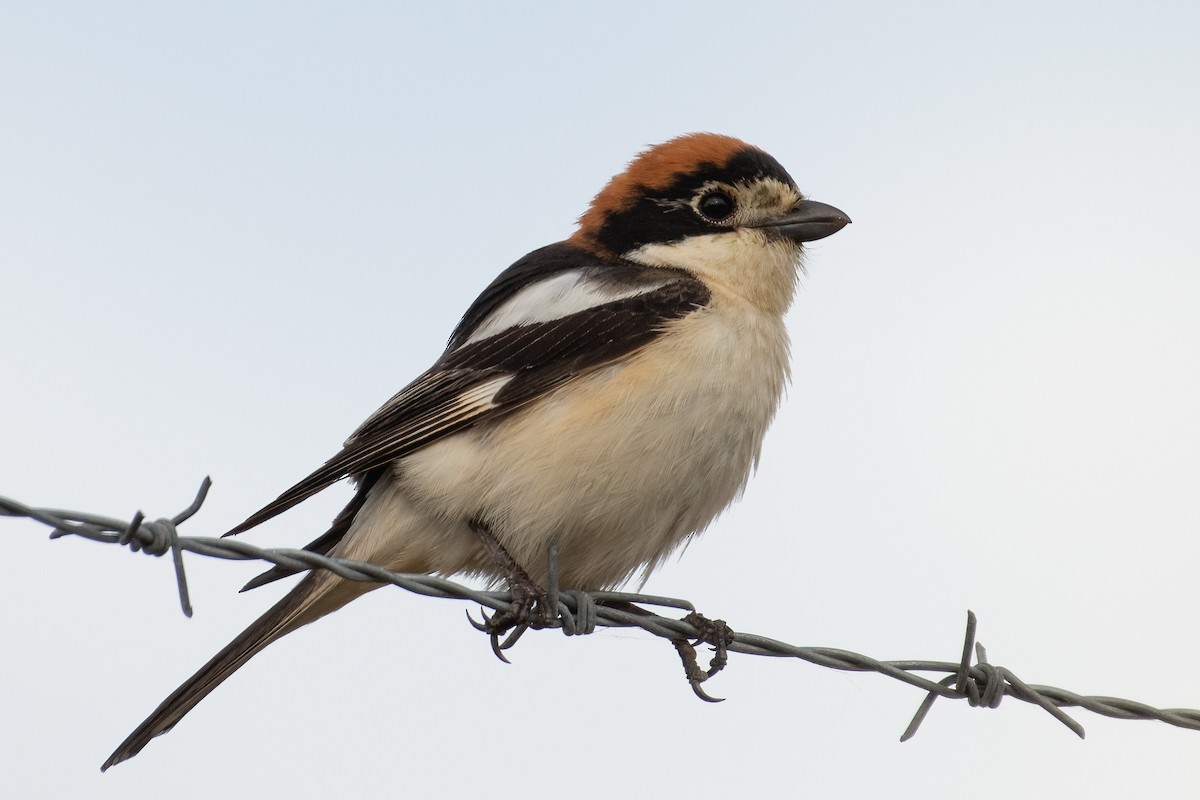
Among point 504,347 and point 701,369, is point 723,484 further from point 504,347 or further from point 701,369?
point 504,347

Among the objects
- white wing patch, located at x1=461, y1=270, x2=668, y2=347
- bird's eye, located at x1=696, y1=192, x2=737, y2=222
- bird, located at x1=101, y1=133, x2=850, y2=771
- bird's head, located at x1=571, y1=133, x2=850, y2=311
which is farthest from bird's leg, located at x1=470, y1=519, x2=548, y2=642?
bird's eye, located at x1=696, y1=192, x2=737, y2=222

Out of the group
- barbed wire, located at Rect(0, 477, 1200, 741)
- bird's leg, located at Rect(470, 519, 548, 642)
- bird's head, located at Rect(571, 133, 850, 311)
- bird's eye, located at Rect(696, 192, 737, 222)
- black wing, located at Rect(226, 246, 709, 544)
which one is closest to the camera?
barbed wire, located at Rect(0, 477, 1200, 741)

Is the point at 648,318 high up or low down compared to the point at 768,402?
up

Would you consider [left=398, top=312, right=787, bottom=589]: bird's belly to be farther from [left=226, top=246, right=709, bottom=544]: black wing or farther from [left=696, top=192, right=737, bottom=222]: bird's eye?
[left=696, top=192, right=737, bottom=222]: bird's eye

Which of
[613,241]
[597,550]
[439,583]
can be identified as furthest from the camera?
[613,241]

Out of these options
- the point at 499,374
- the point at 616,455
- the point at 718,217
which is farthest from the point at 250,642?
the point at 718,217

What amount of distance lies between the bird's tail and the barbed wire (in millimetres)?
583

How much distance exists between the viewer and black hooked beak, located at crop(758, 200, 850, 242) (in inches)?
212

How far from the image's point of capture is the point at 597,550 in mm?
4727

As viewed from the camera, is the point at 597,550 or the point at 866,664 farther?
the point at 597,550

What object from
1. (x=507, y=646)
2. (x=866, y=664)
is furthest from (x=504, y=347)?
(x=866, y=664)

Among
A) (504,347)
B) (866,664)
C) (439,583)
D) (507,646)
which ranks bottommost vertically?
(507,646)

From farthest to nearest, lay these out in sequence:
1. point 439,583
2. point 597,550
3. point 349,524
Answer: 1. point 349,524
2. point 597,550
3. point 439,583

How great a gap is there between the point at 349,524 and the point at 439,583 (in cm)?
183
